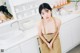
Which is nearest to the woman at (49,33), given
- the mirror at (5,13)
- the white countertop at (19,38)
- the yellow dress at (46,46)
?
the yellow dress at (46,46)

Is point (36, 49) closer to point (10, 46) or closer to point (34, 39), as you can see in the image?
point (34, 39)

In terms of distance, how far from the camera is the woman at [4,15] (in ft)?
7.71

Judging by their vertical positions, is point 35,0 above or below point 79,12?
above

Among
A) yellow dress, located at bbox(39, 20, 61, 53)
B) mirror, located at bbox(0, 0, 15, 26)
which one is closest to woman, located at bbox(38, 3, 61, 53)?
yellow dress, located at bbox(39, 20, 61, 53)

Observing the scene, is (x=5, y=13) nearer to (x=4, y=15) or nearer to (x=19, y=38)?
(x=4, y=15)

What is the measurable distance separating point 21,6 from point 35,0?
29 centimetres

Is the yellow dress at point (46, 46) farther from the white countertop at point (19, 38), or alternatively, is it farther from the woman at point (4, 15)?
the woman at point (4, 15)

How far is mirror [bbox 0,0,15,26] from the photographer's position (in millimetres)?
2350

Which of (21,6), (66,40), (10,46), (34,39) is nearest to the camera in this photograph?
(10,46)

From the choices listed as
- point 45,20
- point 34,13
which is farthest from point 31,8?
point 45,20

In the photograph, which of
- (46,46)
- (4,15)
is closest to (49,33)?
(46,46)

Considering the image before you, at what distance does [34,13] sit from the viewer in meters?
2.72

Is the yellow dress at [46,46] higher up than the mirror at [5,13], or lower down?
lower down

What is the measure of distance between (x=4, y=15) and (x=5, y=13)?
0.04m
